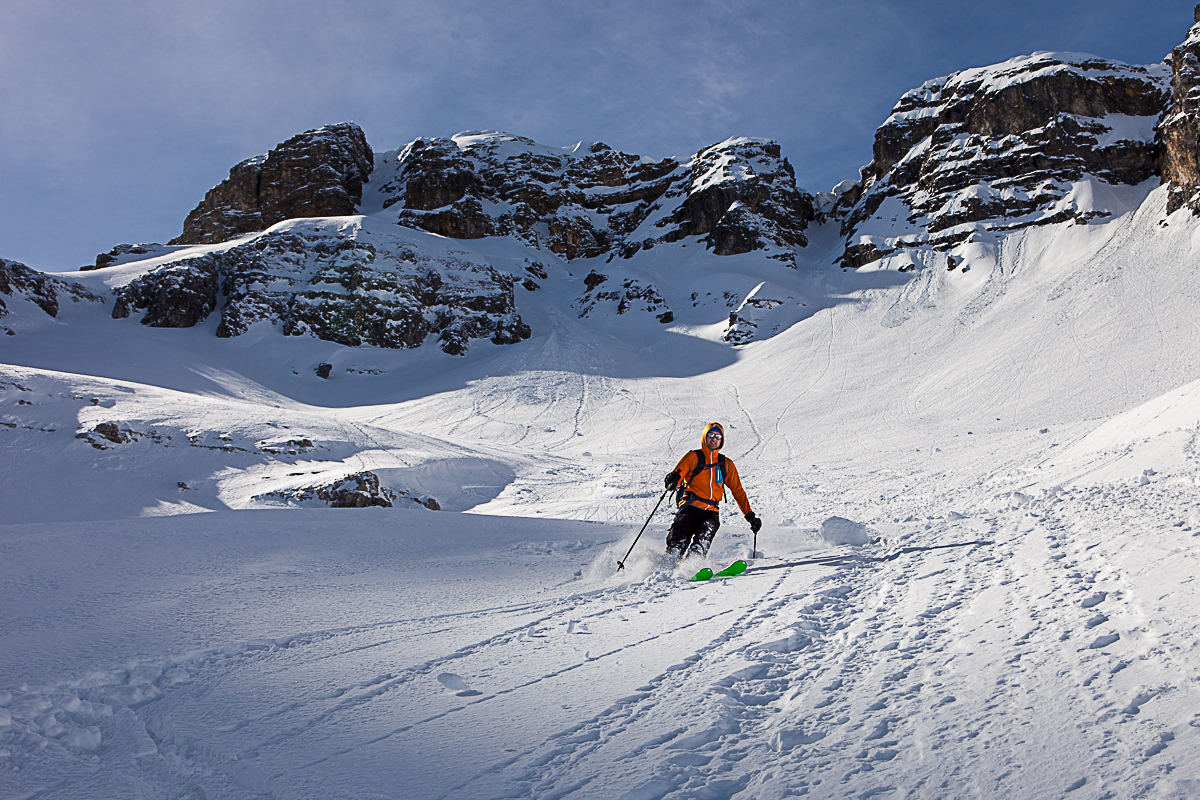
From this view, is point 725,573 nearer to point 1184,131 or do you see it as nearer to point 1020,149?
point 1184,131

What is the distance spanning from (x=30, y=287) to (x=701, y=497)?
152ft

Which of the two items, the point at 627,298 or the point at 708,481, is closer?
the point at 708,481

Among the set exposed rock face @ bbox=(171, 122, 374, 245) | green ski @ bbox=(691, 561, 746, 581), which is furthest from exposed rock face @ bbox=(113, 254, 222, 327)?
green ski @ bbox=(691, 561, 746, 581)

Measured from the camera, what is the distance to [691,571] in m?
5.97

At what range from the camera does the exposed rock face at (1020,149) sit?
38188 mm

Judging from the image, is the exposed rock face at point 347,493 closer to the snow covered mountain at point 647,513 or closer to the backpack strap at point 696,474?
the snow covered mountain at point 647,513

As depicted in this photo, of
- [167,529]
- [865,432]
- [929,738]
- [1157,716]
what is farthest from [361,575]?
[865,432]

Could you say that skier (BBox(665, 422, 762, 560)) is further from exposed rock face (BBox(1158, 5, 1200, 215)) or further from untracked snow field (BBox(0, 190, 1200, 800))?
exposed rock face (BBox(1158, 5, 1200, 215))

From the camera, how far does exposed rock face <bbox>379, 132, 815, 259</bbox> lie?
54.7m

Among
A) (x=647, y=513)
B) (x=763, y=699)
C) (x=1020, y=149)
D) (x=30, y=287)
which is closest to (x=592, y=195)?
(x=1020, y=149)

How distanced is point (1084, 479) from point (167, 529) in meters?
9.76

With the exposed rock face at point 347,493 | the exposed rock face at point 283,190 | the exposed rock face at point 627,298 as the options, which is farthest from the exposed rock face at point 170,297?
the exposed rock face at point 347,493

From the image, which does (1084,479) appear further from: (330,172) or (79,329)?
(330,172)

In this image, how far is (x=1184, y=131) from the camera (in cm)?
3225
